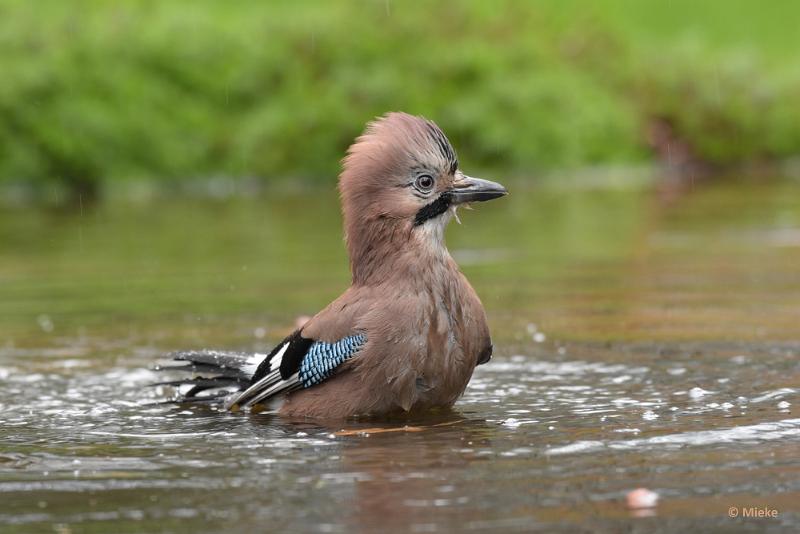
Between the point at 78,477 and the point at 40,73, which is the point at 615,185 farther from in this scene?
the point at 78,477

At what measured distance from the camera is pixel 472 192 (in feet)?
24.5

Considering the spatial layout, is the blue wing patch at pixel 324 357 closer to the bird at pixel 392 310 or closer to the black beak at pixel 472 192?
the bird at pixel 392 310

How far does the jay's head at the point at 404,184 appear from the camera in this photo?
291 inches

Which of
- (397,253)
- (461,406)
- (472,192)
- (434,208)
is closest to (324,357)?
(397,253)

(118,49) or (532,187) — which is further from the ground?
(118,49)

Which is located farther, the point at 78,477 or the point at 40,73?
the point at 40,73

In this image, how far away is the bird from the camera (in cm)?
701

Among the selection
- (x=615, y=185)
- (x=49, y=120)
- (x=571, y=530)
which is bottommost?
(x=571, y=530)

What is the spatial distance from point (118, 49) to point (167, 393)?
70.9 feet

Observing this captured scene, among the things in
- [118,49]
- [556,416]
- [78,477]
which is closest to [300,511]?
[78,477]

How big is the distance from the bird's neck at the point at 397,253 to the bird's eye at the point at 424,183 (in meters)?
0.15

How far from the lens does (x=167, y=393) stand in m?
8.43

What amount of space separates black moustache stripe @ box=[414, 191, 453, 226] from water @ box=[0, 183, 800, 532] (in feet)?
2.93

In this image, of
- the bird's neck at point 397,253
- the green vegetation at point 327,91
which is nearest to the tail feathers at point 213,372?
the bird's neck at point 397,253
